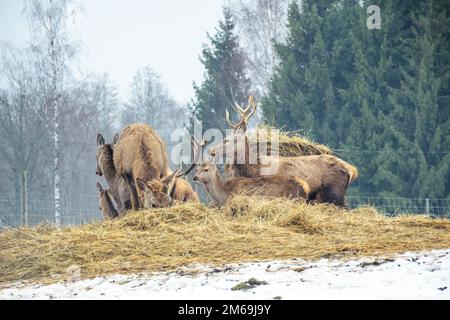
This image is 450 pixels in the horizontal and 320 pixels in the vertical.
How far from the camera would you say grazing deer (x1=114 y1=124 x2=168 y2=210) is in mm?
11539

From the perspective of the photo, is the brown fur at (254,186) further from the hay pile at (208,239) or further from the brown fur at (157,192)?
the brown fur at (157,192)

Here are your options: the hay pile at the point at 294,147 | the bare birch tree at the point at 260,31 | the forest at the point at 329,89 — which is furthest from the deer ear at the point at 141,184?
the bare birch tree at the point at 260,31

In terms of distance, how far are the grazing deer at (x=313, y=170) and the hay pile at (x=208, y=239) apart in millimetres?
1608

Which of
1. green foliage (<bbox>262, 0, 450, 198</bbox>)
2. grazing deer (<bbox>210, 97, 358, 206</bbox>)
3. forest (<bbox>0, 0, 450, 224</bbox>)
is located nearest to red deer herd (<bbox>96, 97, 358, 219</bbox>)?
grazing deer (<bbox>210, 97, 358, 206</bbox>)

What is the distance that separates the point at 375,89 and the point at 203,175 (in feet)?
52.6

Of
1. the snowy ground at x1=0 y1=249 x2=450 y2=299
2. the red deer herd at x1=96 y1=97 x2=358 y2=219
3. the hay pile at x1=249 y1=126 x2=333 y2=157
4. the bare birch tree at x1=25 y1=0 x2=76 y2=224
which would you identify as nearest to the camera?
the snowy ground at x1=0 y1=249 x2=450 y2=299

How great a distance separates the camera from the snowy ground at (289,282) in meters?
5.79

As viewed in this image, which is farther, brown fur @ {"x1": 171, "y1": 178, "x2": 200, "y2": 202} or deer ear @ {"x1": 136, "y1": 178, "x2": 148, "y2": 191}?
brown fur @ {"x1": 171, "y1": 178, "x2": 200, "y2": 202}

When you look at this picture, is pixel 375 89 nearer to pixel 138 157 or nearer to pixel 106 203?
pixel 106 203

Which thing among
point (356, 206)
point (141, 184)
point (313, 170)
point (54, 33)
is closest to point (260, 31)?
point (54, 33)

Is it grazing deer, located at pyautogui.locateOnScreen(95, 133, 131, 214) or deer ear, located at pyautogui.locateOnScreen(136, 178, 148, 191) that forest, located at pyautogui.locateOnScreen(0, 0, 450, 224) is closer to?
grazing deer, located at pyautogui.locateOnScreen(95, 133, 131, 214)

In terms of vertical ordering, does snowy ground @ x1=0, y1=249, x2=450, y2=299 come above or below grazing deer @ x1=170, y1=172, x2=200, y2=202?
below

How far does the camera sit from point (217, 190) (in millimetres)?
11906
